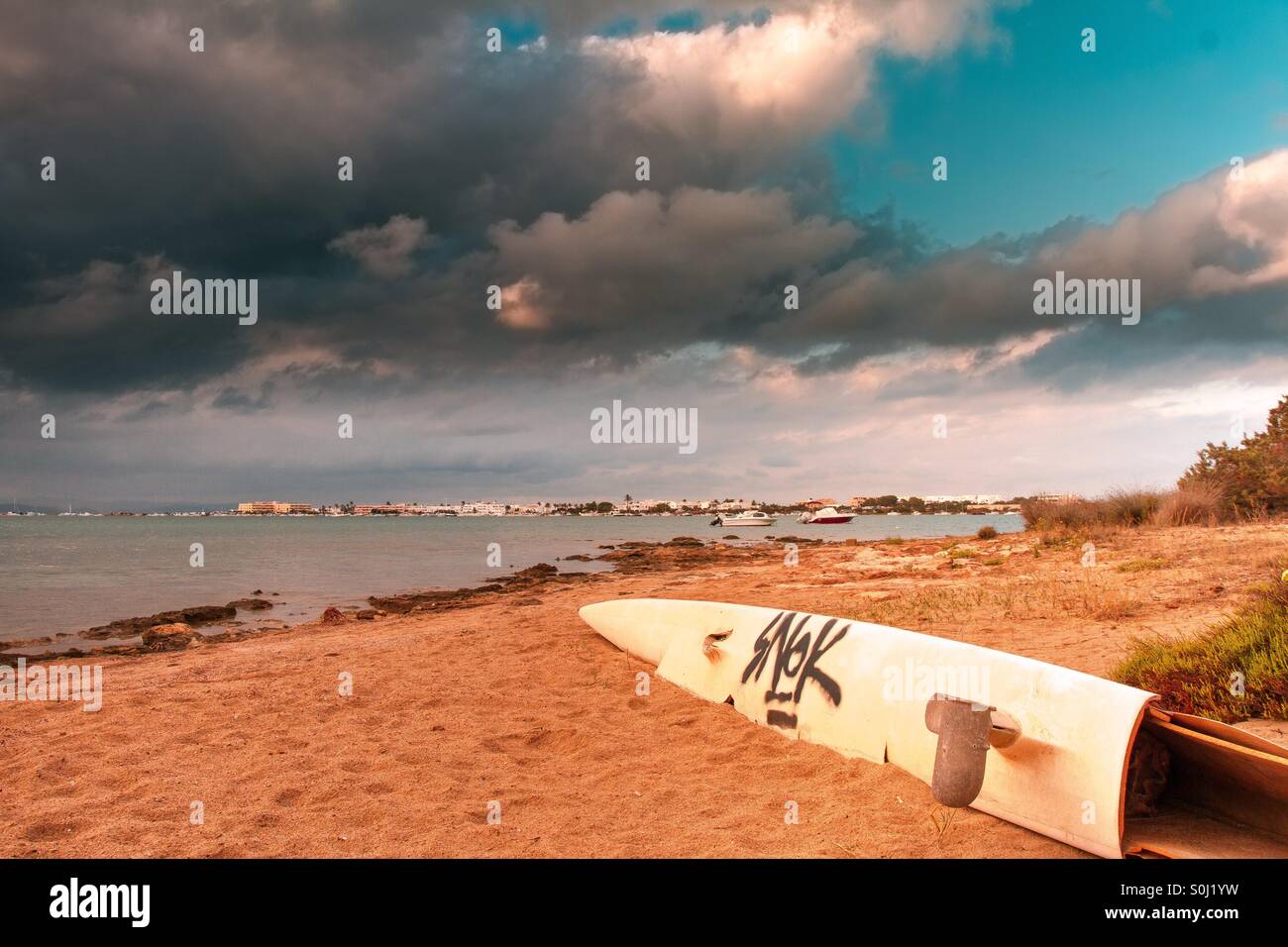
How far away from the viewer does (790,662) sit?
521cm

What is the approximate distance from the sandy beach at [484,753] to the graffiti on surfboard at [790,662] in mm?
264

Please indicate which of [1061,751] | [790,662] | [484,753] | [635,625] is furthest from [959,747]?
[635,625]

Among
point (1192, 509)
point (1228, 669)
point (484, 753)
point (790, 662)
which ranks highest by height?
point (1192, 509)

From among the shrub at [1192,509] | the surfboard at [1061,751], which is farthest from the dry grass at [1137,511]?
the surfboard at [1061,751]

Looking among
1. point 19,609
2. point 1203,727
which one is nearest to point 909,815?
point 1203,727

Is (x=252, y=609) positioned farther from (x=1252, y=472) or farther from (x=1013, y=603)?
(x=1252, y=472)

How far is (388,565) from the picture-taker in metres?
22.9

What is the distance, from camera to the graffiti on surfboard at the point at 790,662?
16.0ft

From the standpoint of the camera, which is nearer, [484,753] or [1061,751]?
[1061,751]

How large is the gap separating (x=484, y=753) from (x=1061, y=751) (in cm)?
328

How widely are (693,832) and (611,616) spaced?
453cm

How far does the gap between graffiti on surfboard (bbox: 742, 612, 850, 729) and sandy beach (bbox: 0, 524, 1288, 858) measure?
0.26m
